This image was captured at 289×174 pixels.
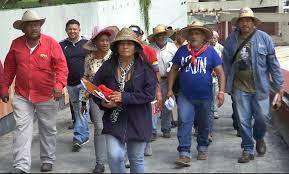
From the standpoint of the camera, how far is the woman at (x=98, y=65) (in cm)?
692

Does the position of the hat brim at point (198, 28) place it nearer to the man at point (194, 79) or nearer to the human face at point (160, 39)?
the man at point (194, 79)

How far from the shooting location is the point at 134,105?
216 inches

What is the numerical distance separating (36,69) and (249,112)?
2.55 meters

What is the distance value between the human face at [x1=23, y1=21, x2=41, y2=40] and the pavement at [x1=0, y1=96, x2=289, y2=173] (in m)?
1.56

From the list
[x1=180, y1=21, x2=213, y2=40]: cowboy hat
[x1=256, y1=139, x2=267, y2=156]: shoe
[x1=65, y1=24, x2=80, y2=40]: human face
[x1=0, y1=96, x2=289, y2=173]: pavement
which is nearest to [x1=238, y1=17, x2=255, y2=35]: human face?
[x1=180, y1=21, x2=213, y2=40]: cowboy hat

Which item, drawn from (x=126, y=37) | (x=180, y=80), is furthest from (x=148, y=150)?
(x=126, y=37)

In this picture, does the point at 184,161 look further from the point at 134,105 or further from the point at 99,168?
the point at 134,105

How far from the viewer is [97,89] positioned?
17.9ft

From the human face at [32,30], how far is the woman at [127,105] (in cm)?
164

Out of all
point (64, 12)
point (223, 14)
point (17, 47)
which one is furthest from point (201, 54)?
point (223, 14)

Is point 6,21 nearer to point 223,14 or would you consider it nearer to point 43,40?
point 43,40

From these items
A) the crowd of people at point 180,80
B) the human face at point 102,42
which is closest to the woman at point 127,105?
the crowd of people at point 180,80

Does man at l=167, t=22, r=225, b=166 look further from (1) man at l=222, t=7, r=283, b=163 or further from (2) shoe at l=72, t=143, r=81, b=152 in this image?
(2) shoe at l=72, t=143, r=81, b=152

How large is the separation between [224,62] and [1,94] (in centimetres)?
268
